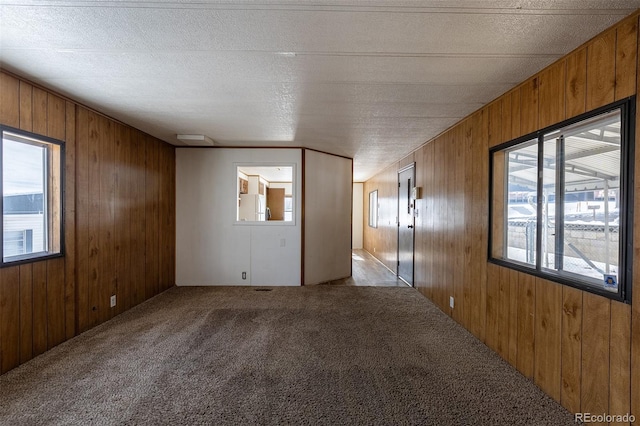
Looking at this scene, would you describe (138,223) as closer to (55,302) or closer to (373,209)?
(55,302)

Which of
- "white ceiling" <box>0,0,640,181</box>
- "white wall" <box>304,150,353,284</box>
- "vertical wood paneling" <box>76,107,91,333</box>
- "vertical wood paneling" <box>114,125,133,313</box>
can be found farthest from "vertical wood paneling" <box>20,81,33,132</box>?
"white wall" <box>304,150,353,284</box>

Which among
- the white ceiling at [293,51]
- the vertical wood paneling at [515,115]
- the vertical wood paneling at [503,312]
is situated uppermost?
the white ceiling at [293,51]

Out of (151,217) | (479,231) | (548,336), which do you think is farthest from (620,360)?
(151,217)

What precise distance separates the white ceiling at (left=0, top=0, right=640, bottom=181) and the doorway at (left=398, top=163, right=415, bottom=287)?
2141mm

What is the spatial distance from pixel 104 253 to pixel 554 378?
174 inches

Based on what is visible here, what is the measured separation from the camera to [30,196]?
101 inches

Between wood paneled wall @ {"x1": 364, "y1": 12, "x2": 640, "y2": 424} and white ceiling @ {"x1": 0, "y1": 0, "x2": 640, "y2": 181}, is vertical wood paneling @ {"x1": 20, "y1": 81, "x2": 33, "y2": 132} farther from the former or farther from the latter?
wood paneled wall @ {"x1": 364, "y1": 12, "x2": 640, "y2": 424}

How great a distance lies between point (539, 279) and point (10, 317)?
13.7 ft

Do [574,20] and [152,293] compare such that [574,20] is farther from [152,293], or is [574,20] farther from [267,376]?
[152,293]

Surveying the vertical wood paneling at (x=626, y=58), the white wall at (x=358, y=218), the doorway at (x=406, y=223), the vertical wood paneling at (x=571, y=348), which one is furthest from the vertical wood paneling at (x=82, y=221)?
the white wall at (x=358, y=218)

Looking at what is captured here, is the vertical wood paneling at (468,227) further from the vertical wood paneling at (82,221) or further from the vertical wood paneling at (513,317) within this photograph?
the vertical wood paneling at (82,221)

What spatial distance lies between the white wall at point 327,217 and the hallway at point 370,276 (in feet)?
0.83

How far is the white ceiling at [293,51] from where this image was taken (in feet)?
5.04

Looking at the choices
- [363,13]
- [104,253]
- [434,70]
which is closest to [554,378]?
[434,70]
